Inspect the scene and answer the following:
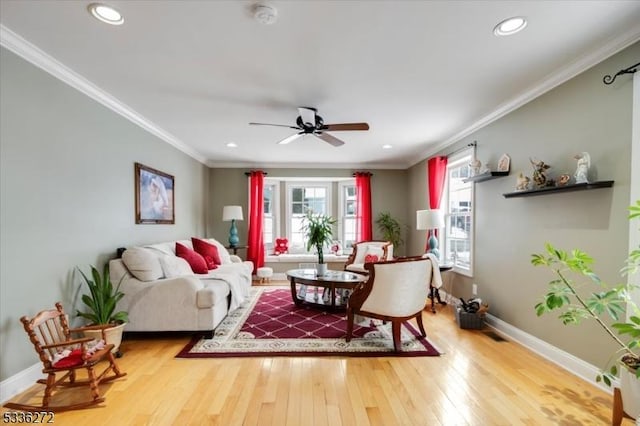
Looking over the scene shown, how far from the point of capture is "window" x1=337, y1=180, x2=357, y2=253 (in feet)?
22.2

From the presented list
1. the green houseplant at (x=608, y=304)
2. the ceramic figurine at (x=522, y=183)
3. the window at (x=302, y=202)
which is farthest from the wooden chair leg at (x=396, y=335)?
the window at (x=302, y=202)

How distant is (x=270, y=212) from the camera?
6715 millimetres

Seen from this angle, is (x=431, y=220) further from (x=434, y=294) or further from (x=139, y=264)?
(x=139, y=264)

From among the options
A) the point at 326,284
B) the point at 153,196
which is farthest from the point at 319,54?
the point at 153,196

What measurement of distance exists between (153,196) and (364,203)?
402 centimetres

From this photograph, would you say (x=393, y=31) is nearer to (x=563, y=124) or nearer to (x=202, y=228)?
(x=563, y=124)

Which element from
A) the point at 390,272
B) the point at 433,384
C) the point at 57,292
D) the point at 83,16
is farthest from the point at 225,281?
the point at 83,16

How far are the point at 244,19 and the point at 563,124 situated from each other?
2.70 meters

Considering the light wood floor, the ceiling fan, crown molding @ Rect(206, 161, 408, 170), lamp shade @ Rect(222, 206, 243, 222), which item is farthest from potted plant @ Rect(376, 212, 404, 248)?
the light wood floor

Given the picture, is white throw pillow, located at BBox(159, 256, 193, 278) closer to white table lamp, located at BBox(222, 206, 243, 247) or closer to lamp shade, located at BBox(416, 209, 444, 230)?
white table lamp, located at BBox(222, 206, 243, 247)

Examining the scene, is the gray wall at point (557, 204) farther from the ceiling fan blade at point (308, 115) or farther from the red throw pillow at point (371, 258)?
the ceiling fan blade at point (308, 115)

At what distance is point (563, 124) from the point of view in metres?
2.57

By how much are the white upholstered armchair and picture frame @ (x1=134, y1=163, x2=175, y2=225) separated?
286cm

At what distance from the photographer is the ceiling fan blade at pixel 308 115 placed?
9.82 ft
